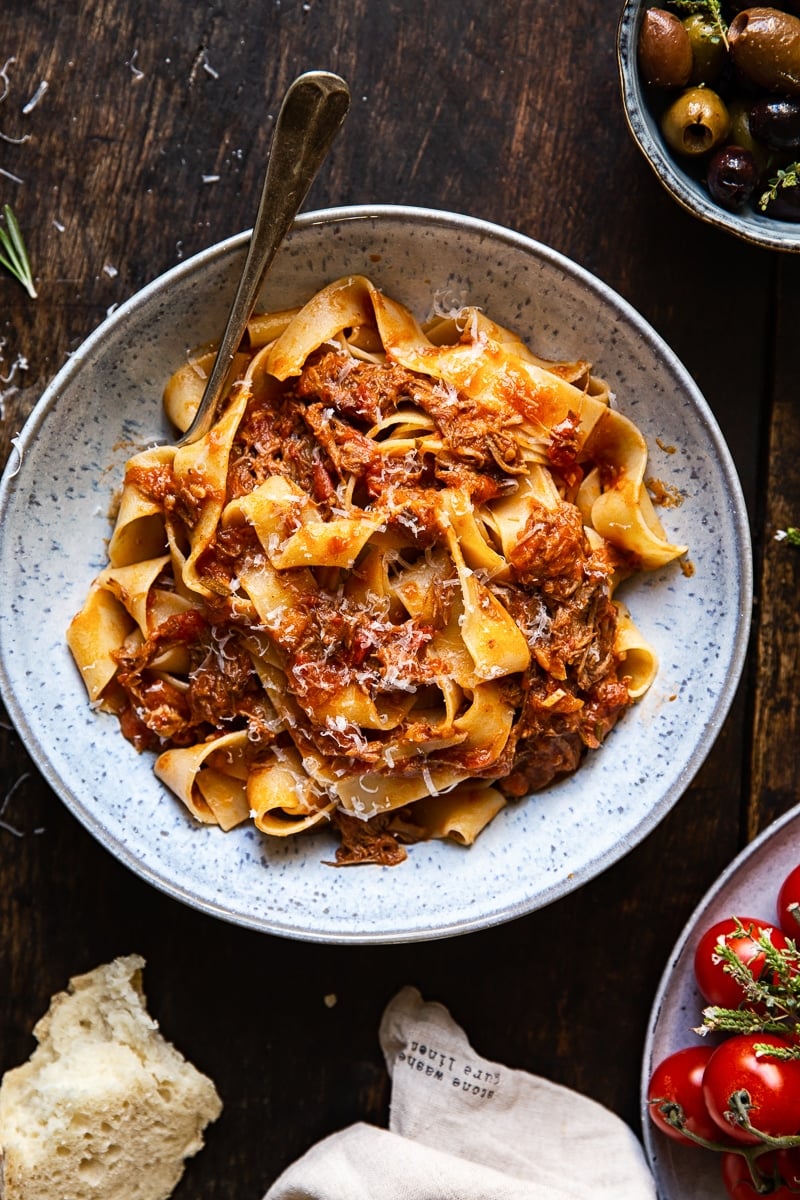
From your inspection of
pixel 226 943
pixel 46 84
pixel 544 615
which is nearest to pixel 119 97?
pixel 46 84

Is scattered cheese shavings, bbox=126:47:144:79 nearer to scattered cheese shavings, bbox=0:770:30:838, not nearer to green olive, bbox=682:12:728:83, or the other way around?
green olive, bbox=682:12:728:83

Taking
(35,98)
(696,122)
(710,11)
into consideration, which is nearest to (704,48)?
(710,11)

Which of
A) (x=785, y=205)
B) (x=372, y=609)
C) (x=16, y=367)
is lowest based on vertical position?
(x=372, y=609)

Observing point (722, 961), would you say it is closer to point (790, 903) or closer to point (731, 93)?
point (790, 903)

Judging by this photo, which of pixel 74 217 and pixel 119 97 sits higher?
pixel 119 97

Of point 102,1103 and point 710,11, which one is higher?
point 710,11

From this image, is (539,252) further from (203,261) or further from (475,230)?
(203,261)

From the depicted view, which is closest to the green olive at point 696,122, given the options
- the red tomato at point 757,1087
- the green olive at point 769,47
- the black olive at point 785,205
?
the green olive at point 769,47
